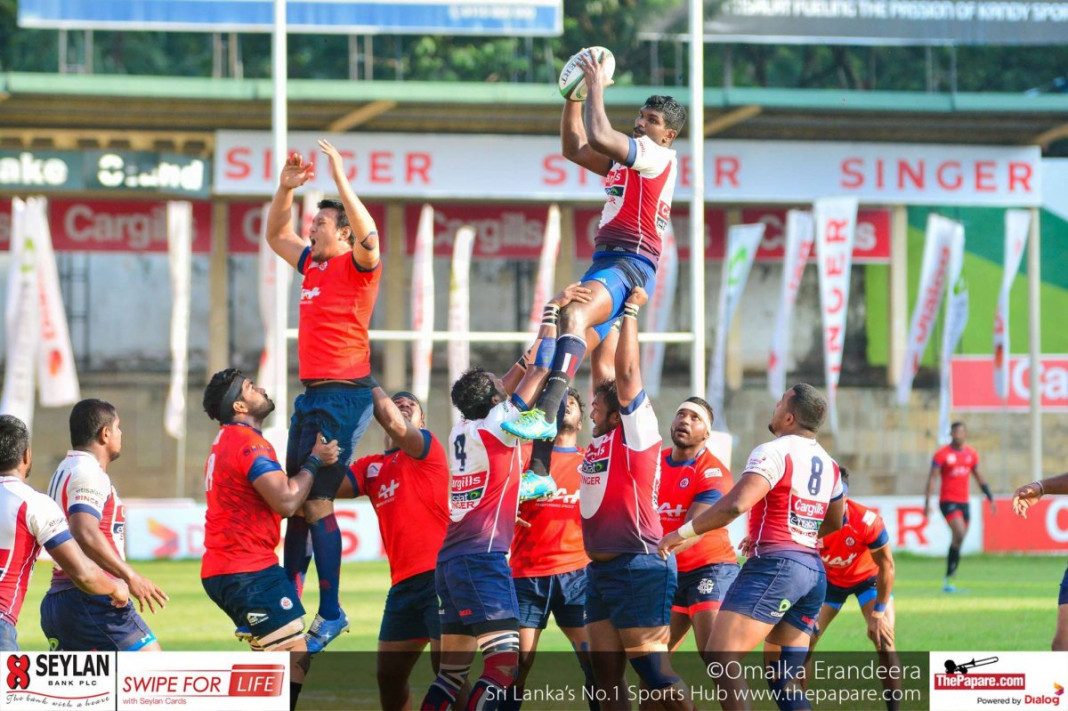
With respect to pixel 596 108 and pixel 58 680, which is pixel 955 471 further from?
pixel 58 680

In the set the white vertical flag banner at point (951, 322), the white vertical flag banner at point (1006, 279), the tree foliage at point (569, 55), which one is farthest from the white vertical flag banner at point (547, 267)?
the white vertical flag banner at point (1006, 279)

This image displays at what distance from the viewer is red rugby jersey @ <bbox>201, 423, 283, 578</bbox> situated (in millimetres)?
9289

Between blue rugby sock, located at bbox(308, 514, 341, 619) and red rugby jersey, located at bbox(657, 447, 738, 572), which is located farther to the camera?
red rugby jersey, located at bbox(657, 447, 738, 572)

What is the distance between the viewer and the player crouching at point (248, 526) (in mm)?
9289

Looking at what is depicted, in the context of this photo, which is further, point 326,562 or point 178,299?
point 178,299

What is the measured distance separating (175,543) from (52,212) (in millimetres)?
8090

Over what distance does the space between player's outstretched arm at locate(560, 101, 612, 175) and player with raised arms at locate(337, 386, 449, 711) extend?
191 cm

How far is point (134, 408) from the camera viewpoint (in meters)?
34.5

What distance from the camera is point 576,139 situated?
945 cm

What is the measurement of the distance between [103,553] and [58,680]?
72 cm

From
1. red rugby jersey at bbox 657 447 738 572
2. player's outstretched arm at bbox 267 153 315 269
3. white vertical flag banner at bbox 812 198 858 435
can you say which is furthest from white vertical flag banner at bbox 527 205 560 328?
player's outstretched arm at bbox 267 153 315 269

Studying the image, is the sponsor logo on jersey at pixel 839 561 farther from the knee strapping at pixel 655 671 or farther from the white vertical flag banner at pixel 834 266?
the white vertical flag banner at pixel 834 266

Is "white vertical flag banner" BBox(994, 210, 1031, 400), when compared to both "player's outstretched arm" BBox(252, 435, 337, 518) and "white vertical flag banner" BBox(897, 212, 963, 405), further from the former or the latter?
"player's outstretched arm" BBox(252, 435, 337, 518)

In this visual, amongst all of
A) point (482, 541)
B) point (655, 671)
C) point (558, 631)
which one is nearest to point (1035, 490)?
point (655, 671)
